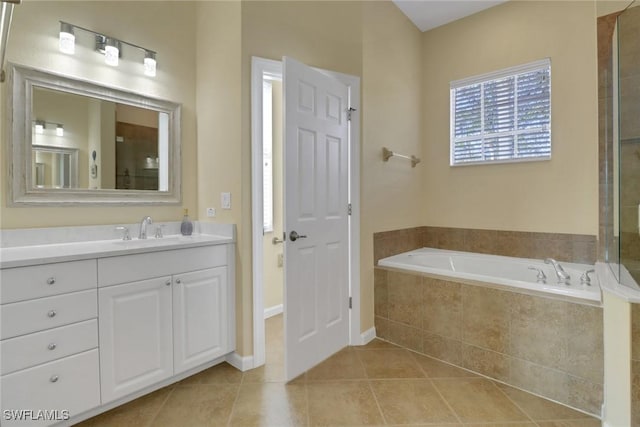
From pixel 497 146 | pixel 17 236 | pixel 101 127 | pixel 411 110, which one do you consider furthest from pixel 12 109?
pixel 497 146

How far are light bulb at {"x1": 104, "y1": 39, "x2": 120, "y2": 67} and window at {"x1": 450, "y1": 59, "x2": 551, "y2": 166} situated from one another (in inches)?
117

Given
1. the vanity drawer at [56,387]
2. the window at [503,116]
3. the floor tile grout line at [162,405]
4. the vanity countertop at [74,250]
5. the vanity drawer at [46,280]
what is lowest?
the floor tile grout line at [162,405]

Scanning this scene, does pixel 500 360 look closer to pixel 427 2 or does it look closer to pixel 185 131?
pixel 185 131

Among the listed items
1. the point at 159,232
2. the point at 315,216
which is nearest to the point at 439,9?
the point at 315,216

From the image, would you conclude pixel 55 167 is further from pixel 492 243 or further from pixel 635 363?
pixel 492 243

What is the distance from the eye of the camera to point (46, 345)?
1.46 meters

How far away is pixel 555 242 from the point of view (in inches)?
106

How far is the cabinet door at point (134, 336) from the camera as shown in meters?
1.65

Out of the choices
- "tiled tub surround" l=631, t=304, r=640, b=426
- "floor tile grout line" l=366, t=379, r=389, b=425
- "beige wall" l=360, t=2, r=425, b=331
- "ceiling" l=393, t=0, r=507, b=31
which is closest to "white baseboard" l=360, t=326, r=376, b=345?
"beige wall" l=360, t=2, r=425, b=331

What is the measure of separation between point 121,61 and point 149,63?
0.57 ft

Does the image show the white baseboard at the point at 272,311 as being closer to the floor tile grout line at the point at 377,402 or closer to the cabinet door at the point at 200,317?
the cabinet door at the point at 200,317

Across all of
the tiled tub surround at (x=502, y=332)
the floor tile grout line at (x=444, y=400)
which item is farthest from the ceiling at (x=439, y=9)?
the floor tile grout line at (x=444, y=400)

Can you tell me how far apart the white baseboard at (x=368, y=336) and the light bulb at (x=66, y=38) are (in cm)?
284

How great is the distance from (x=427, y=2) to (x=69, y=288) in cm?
353
